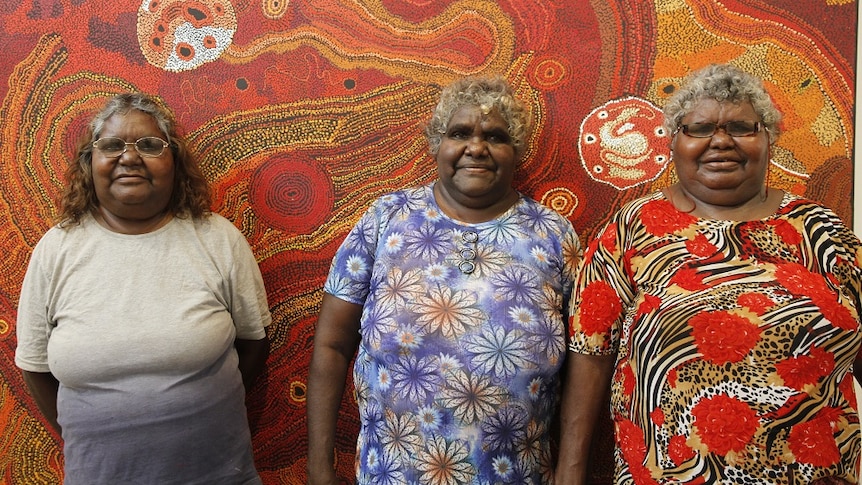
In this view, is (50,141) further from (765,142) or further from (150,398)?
(765,142)

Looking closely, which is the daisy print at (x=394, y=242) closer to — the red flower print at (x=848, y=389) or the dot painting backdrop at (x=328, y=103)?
the dot painting backdrop at (x=328, y=103)

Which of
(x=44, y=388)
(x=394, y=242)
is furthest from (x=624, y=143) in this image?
(x=44, y=388)

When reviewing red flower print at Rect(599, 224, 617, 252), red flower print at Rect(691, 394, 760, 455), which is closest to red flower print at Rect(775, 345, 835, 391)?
red flower print at Rect(691, 394, 760, 455)

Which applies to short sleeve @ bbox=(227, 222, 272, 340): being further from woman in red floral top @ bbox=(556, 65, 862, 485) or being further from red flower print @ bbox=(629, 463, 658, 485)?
red flower print @ bbox=(629, 463, 658, 485)

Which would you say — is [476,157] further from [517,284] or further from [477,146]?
[517,284]

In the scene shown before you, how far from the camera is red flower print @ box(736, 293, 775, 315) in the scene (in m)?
1.52

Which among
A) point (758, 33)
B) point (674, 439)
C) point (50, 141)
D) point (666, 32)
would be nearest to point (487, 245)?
point (674, 439)

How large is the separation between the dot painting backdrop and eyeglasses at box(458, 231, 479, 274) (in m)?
0.49

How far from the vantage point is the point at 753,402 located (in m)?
1.51

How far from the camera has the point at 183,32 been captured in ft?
7.61

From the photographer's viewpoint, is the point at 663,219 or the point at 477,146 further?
A: the point at 477,146

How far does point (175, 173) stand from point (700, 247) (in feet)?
5.70

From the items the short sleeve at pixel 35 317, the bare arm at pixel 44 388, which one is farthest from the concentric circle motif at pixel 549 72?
the bare arm at pixel 44 388

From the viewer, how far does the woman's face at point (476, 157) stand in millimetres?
1884
